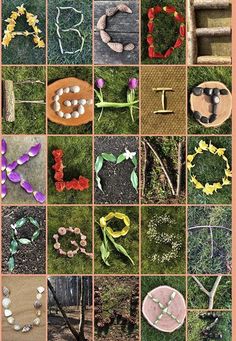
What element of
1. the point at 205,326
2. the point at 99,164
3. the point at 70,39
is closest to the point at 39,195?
the point at 99,164

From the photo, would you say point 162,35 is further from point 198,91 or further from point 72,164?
point 72,164

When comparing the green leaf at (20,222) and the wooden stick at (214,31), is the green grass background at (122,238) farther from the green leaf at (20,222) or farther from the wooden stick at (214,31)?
A: the wooden stick at (214,31)

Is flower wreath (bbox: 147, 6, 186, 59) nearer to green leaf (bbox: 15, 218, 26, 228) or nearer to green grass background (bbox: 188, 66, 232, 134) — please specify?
green grass background (bbox: 188, 66, 232, 134)

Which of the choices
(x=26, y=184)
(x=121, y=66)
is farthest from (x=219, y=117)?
(x=26, y=184)

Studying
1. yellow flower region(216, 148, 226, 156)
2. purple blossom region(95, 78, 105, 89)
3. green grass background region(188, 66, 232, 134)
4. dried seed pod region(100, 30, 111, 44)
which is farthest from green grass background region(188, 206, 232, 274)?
dried seed pod region(100, 30, 111, 44)

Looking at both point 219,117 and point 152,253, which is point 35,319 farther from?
point 219,117

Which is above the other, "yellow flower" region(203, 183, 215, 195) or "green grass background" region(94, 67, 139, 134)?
"green grass background" region(94, 67, 139, 134)
